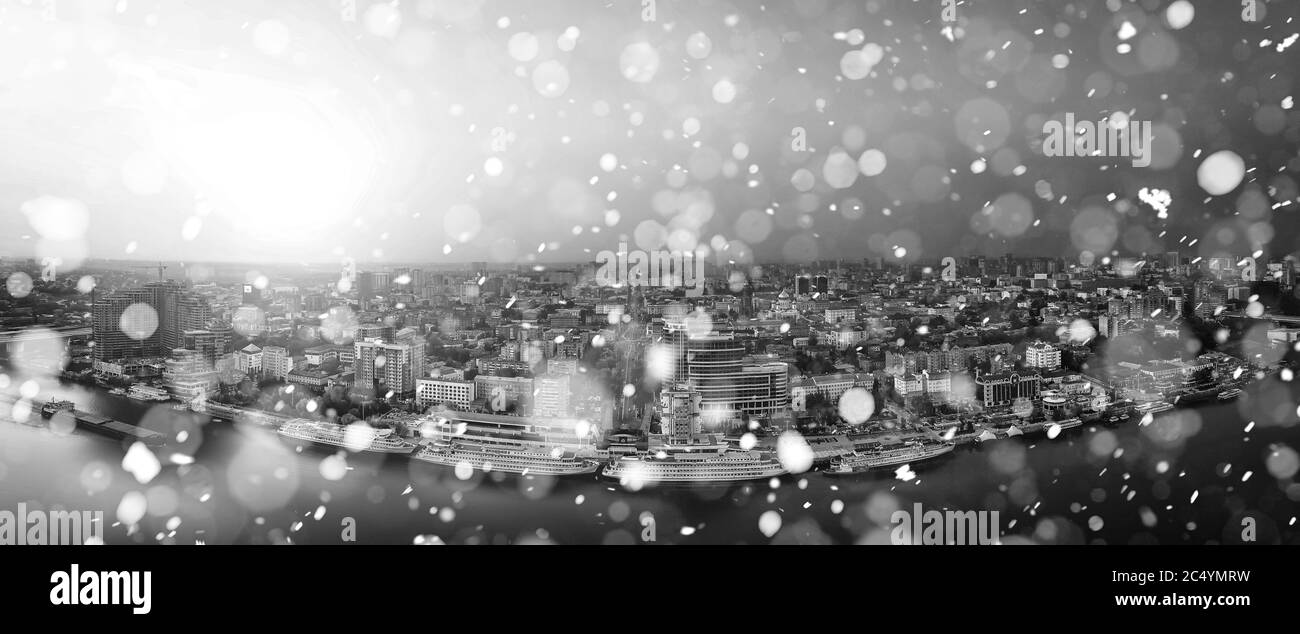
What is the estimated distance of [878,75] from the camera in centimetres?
239

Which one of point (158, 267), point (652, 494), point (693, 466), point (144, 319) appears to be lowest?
point (652, 494)

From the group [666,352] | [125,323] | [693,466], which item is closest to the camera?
[693,466]

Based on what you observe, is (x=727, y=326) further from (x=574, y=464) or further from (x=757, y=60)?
(x=757, y=60)

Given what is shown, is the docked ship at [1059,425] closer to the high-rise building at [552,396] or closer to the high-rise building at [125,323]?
the high-rise building at [552,396]

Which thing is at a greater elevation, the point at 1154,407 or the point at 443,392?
the point at 443,392

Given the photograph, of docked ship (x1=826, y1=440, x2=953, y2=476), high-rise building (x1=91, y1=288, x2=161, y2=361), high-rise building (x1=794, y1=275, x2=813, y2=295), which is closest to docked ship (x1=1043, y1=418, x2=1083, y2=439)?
docked ship (x1=826, y1=440, x2=953, y2=476)

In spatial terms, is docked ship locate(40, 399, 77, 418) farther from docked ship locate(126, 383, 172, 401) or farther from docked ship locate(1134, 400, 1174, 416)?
docked ship locate(1134, 400, 1174, 416)

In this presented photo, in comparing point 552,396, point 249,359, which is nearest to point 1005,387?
point 552,396

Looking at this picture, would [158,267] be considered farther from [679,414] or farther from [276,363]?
[679,414]

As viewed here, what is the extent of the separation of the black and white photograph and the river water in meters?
0.01

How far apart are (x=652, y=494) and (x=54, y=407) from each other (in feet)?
8.55

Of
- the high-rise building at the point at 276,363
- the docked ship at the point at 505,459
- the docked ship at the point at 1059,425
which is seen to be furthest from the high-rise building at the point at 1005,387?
the high-rise building at the point at 276,363

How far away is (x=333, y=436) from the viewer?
7.99ft

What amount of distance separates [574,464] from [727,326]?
83cm
